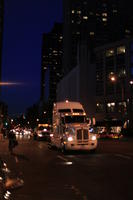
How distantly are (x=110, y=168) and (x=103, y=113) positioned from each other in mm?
94965

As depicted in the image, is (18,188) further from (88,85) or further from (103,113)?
(88,85)

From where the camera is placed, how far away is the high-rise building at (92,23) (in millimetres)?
168875

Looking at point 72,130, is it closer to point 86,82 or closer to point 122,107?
point 122,107

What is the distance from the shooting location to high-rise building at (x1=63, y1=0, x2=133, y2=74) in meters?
169

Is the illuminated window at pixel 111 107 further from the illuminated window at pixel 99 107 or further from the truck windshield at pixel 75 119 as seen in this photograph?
the truck windshield at pixel 75 119

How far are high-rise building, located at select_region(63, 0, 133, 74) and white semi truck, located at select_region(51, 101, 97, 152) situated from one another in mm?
134550

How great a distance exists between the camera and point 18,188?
1015 centimetres

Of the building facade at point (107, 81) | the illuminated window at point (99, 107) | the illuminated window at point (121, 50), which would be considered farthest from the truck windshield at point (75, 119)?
the illuminated window at point (99, 107)

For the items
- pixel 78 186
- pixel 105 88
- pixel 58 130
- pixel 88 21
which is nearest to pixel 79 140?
pixel 58 130

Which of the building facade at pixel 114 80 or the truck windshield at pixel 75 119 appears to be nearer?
the truck windshield at pixel 75 119

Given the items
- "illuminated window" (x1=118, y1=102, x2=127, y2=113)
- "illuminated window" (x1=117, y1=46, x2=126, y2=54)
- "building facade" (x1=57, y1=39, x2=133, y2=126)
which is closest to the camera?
"building facade" (x1=57, y1=39, x2=133, y2=126)

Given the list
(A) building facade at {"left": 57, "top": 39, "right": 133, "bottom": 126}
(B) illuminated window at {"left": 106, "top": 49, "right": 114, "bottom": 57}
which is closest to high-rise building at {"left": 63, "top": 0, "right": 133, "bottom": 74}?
(A) building facade at {"left": 57, "top": 39, "right": 133, "bottom": 126}

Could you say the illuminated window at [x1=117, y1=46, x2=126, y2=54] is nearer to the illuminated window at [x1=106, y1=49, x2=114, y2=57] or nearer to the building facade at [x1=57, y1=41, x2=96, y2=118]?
the illuminated window at [x1=106, y1=49, x2=114, y2=57]

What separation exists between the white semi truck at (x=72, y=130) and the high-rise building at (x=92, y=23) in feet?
441
